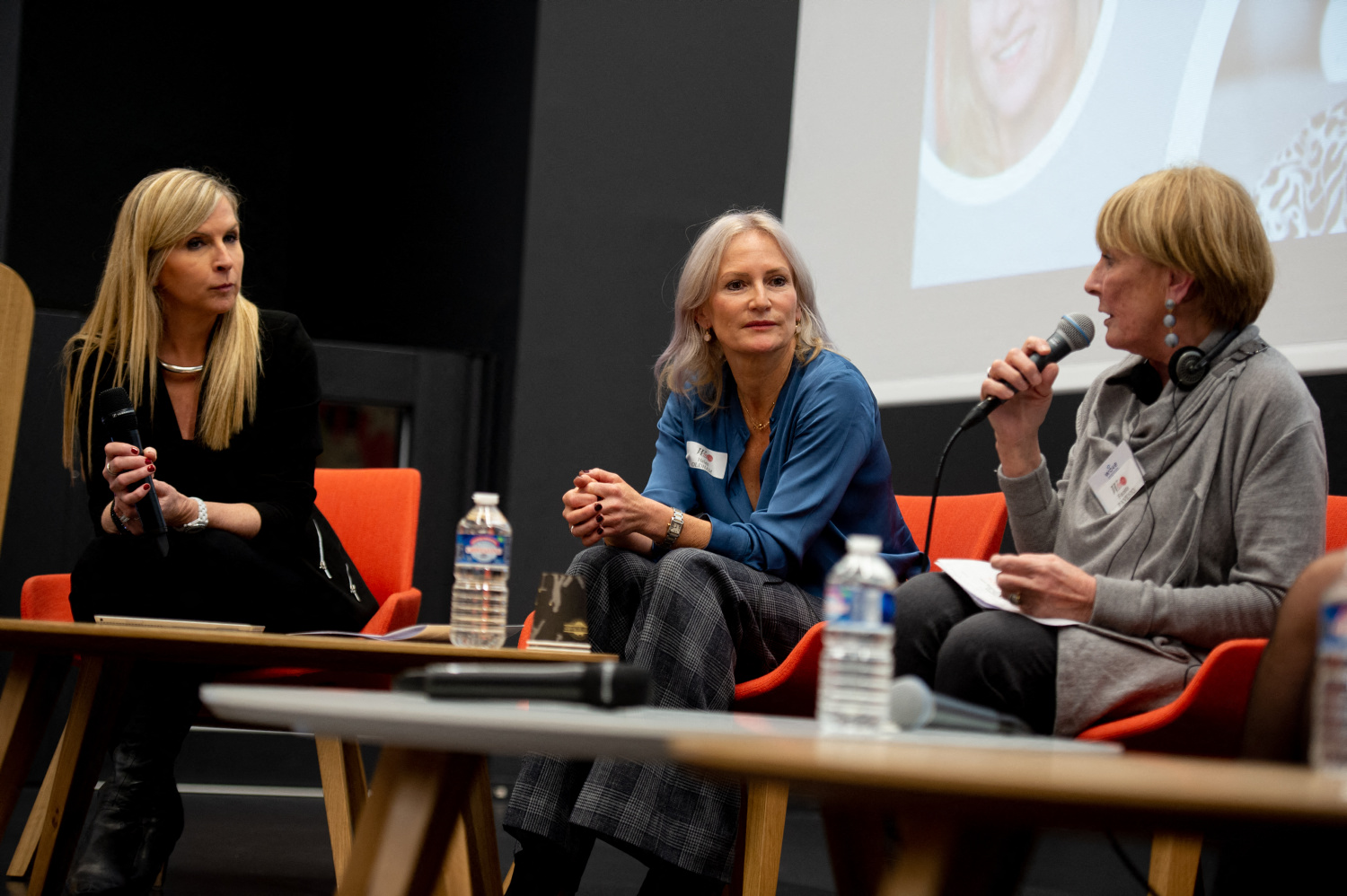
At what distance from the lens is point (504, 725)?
78 centimetres

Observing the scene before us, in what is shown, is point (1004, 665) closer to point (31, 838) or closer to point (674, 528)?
point (674, 528)

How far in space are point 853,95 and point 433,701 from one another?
2949 mm

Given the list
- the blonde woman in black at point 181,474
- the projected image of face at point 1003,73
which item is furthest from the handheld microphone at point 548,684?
the projected image of face at point 1003,73

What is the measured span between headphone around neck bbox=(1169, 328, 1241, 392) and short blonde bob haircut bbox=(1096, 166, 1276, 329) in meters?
0.04

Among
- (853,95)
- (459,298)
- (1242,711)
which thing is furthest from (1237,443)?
(459,298)

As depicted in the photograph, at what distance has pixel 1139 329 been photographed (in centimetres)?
182

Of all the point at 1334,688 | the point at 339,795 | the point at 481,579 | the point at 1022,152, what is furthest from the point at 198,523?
the point at 1022,152

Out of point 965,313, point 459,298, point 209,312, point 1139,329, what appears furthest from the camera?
point 459,298

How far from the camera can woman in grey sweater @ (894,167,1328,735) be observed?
1636 millimetres

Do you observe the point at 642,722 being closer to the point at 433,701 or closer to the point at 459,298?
the point at 433,701

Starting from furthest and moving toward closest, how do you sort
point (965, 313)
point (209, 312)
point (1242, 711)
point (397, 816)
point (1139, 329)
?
point (965, 313) → point (209, 312) → point (1139, 329) → point (1242, 711) → point (397, 816)

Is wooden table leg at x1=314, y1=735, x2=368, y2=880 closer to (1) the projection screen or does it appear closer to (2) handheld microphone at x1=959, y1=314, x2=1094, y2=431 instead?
(2) handheld microphone at x1=959, y1=314, x2=1094, y2=431

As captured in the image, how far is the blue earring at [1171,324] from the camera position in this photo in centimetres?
178

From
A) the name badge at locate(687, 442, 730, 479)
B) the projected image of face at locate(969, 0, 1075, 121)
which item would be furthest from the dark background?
the name badge at locate(687, 442, 730, 479)
